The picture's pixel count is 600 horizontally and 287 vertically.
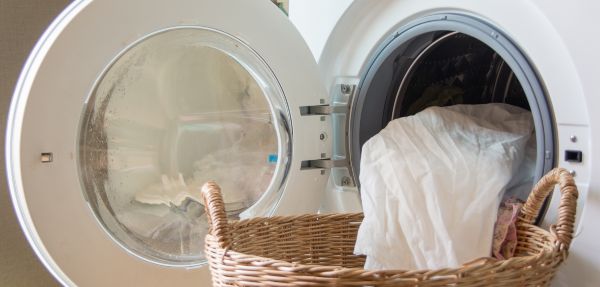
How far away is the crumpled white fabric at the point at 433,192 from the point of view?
86 centimetres

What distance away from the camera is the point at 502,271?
0.64 m

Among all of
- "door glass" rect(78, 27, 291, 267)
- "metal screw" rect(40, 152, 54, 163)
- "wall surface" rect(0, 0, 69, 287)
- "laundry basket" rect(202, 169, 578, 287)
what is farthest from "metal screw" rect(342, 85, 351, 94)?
"wall surface" rect(0, 0, 69, 287)

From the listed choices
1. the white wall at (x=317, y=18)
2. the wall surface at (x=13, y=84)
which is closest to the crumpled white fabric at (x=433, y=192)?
the white wall at (x=317, y=18)

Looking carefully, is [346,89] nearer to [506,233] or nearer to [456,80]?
[456,80]

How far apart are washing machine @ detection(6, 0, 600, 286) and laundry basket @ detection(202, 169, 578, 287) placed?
0.06 m

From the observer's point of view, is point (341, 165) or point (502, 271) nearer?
point (502, 271)

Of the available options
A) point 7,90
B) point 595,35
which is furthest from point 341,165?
point 7,90

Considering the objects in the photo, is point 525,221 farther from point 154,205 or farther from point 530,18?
point 154,205

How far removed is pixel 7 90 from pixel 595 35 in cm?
127

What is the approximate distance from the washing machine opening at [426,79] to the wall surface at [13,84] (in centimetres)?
84

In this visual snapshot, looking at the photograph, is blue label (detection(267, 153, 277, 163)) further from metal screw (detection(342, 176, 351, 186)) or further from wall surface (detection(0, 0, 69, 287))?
wall surface (detection(0, 0, 69, 287))

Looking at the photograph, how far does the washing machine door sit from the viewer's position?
2.82ft

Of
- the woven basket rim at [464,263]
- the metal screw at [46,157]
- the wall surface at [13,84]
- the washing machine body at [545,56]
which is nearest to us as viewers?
the woven basket rim at [464,263]

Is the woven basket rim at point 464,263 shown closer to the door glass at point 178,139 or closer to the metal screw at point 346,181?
the door glass at point 178,139
